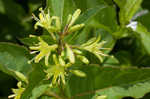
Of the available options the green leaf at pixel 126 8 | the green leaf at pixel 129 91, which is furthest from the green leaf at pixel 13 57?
the green leaf at pixel 126 8

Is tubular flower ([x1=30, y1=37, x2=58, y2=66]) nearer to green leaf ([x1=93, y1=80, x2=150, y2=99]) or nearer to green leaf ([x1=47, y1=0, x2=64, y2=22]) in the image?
green leaf ([x1=47, y1=0, x2=64, y2=22])

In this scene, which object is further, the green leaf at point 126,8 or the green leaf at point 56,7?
the green leaf at point 126,8

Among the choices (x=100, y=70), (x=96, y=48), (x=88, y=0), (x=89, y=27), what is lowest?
(x=100, y=70)

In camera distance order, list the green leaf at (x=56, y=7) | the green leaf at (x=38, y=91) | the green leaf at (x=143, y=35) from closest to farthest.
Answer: the green leaf at (x=38, y=91) < the green leaf at (x=56, y=7) < the green leaf at (x=143, y=35)

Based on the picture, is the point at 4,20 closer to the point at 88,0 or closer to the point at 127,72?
the point at 88,0

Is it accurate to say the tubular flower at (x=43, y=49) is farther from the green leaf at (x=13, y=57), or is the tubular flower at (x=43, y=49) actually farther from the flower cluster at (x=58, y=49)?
the green leaf at (x=13, y=57)

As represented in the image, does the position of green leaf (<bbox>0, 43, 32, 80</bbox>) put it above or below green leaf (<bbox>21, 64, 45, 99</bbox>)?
above

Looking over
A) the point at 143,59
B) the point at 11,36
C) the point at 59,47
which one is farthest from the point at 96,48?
the point at 11,36

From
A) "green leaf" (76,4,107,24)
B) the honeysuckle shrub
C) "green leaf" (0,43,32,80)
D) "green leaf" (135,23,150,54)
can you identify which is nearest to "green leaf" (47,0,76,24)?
the honeysuckle shrub
